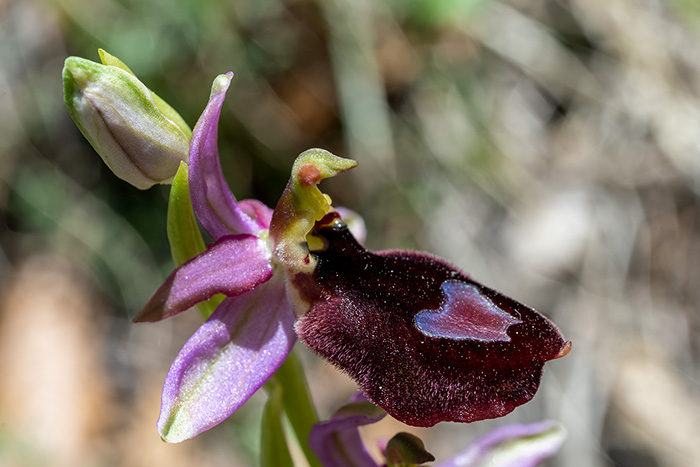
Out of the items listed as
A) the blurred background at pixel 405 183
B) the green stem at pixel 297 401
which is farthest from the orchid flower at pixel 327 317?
the blurred background at pixel 405 183

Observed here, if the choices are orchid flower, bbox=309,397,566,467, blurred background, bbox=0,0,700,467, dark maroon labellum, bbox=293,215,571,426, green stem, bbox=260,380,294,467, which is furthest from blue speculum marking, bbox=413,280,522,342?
blurred background, bbox=0,0,700,467

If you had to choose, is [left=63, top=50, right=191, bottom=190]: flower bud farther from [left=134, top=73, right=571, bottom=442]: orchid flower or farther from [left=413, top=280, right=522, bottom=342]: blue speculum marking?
[left=413, top=280, right=522, bottom=342]: blue speculum marking

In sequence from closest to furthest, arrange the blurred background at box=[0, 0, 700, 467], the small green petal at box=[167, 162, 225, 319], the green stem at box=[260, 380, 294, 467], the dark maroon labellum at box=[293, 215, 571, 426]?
the dark maroon labellum at box=[293, 215, 571, 426] < the small green petal at box=[167, 162, 225, 319] < the green stem at box=[260, 380, 294, 467] < the blurred background at box=[0, 0, 700, 467]

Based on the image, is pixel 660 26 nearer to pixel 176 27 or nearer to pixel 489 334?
pixel 176 27

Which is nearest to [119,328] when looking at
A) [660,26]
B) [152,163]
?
[152,163]

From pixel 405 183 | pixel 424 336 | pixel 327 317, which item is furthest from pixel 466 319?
pixel 405 183
